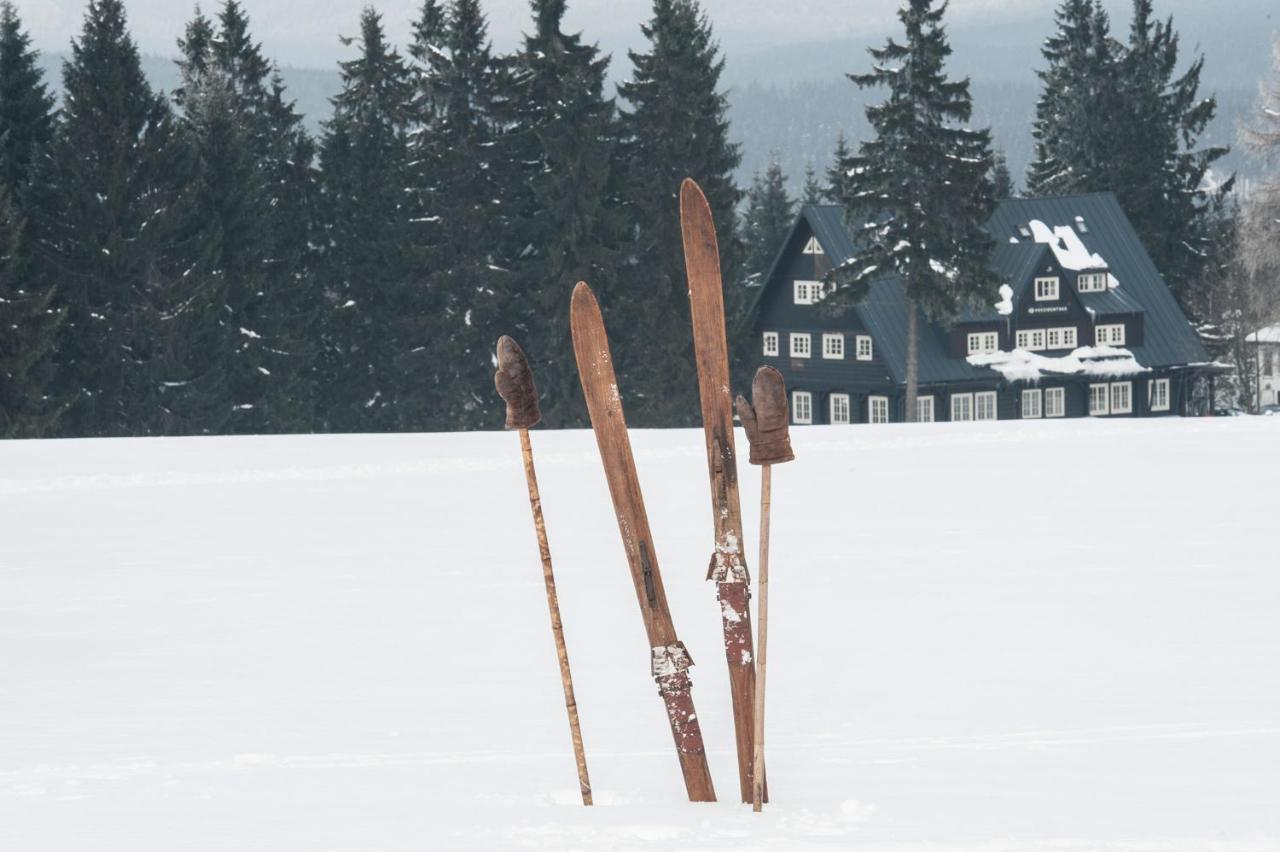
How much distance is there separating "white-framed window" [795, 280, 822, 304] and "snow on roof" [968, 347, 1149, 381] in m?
5.12

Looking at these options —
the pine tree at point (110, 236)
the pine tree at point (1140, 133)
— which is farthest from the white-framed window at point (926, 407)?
the pine tree at point (110, 236)

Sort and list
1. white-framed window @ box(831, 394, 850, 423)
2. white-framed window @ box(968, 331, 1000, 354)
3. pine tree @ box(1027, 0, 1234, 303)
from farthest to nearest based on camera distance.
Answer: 1. pine tree @ box(1027, 0, 1234, 303)
2. white-framed window @ box(831, 394, 850, 423)
3. white-framed window @ box(968, 331, 1000, 354)

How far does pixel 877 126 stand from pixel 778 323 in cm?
1049

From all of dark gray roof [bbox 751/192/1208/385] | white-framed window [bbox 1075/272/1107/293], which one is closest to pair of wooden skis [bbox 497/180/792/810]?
dark gray roof [bbox 751/192/1208/385]

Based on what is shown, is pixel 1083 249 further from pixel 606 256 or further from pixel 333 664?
pixel 333 664

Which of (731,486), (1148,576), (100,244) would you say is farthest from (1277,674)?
(100,244)

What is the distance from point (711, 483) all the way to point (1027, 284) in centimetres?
4892

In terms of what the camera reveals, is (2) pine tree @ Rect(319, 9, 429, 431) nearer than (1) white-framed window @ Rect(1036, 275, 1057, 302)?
Yes

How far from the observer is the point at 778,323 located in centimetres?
5666

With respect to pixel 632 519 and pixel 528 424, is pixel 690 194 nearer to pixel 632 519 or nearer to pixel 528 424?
pixel 528 424

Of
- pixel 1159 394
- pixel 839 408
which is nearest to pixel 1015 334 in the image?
pixel 839 408

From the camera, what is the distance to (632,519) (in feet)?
A: 24.0

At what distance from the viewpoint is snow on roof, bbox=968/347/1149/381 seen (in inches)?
2124

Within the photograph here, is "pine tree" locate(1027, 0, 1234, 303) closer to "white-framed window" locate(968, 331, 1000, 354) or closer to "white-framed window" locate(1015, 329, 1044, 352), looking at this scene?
"white-framed window" locate(1015, 329, 1044, 352)
